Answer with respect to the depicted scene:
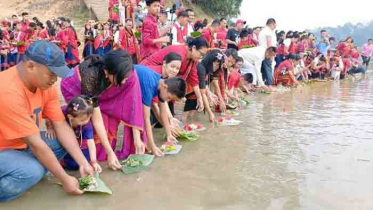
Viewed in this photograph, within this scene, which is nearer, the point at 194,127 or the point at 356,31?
the point at 194,127

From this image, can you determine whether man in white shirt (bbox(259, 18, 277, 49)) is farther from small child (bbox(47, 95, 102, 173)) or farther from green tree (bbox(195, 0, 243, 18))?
green tree (bbox(195, 0, 243, 18))

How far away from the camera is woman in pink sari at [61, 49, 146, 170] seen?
2.80m

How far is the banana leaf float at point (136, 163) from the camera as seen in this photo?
290 centimetres

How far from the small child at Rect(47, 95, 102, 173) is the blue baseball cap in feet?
1.61

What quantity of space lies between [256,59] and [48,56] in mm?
5822

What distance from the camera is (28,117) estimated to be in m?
2.21

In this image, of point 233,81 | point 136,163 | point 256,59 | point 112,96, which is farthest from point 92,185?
point 256,59

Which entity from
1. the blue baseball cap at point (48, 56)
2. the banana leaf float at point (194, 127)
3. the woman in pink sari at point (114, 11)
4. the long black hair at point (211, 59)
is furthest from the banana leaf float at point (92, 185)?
the woman in pink sari at point (114, 11)

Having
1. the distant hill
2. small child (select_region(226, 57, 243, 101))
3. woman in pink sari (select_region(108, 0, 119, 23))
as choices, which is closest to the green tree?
woman in pink sari (select_region(108, 0, 119, 23))

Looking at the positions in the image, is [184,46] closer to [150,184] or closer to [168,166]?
[168,166]

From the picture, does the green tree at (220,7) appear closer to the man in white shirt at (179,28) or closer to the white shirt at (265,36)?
the white shirt at (265,36)

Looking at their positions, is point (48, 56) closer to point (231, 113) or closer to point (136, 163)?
point (136, 163)

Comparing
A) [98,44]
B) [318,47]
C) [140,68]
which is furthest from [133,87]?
[318,47]

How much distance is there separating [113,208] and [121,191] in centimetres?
26
